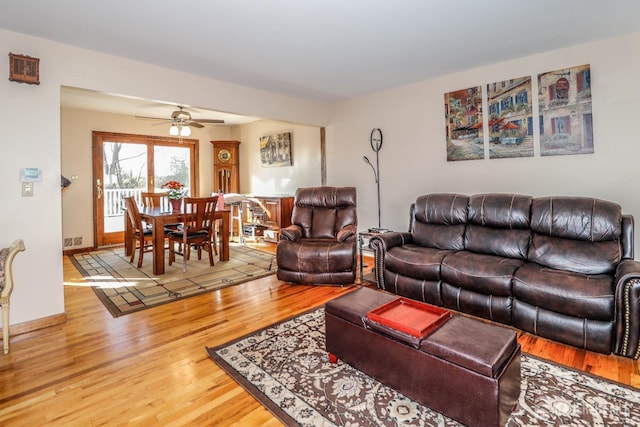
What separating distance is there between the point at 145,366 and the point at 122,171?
5321 mm

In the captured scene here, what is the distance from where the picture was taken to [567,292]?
7.47 feet

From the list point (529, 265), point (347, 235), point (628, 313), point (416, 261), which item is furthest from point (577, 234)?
point (347, 235)

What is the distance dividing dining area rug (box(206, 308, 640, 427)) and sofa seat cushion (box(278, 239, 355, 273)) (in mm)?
1376

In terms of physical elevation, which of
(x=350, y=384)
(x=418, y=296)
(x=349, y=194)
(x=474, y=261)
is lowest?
(x=350, y=384)

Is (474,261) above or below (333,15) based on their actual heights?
below

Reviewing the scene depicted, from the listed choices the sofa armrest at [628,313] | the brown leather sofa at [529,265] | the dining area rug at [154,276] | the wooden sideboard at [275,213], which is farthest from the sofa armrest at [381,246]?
the wooden sideboard at [275,213]

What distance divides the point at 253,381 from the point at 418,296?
1.82 meters

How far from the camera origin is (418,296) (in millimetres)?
3162

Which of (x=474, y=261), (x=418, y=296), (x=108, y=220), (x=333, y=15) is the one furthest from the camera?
(x=108, y=220)

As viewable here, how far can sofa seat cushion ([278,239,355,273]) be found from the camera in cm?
369

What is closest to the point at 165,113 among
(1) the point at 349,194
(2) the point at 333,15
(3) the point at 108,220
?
(3) the point at 108,220

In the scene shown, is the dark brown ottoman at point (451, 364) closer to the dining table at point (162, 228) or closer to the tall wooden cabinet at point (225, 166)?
the dining table at point (162, 228)

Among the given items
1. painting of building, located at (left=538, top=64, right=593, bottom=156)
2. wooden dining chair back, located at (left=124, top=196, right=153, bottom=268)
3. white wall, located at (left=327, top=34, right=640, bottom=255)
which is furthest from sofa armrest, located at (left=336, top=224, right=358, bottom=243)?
wooden dining chair back, located at (left=124, top=196, right=153, bottom=268)

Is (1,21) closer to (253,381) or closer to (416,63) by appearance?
(253,381)
